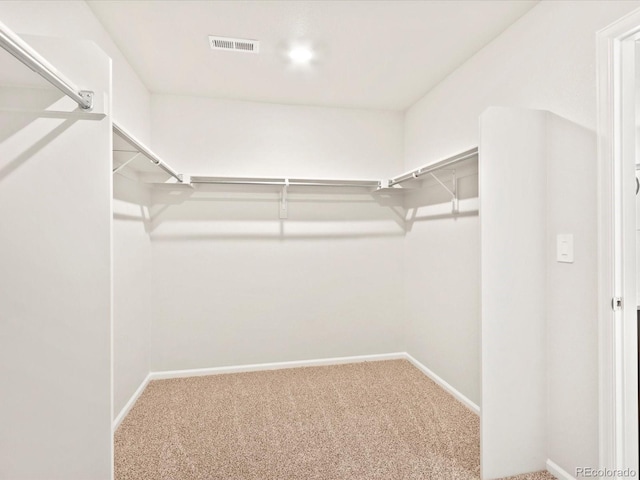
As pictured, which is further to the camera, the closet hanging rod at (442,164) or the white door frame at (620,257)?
the closet hanging rod at (442,164)

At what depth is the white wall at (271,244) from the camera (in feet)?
9.86

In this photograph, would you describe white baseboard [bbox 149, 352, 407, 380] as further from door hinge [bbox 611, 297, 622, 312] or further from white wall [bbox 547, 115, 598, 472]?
door hinge [bbox 611, 297, 622, 312]

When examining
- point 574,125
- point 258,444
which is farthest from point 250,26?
point 258,444

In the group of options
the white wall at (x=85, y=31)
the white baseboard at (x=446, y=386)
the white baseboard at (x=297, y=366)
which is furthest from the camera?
the white baseboard at (x=297, y=366)

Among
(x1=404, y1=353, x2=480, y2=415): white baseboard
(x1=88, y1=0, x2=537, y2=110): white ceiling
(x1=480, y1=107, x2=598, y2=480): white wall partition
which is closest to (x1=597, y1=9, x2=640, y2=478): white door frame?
(x1=480, y1=107, x2=598, y2=480): white wall partition

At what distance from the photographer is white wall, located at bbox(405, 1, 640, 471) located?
62.5 inches

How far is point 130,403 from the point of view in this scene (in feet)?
8.11

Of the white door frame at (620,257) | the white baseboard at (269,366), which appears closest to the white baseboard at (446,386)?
the white baseboard at (269,366)

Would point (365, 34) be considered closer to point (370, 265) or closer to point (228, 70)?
point (228, 70)

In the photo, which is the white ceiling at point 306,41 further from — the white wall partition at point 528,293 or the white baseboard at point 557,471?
the white baseboard at point 557,471

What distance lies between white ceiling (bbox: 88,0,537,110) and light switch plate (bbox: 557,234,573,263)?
4.18 ft

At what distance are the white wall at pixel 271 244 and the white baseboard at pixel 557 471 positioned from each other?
67.5 inches

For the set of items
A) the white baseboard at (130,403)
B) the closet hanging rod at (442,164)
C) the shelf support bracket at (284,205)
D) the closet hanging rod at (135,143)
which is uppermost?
the closet hanging rod at (442,164)

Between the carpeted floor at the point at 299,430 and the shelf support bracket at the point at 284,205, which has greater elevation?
the shelf support bracket at the point at 284,205
